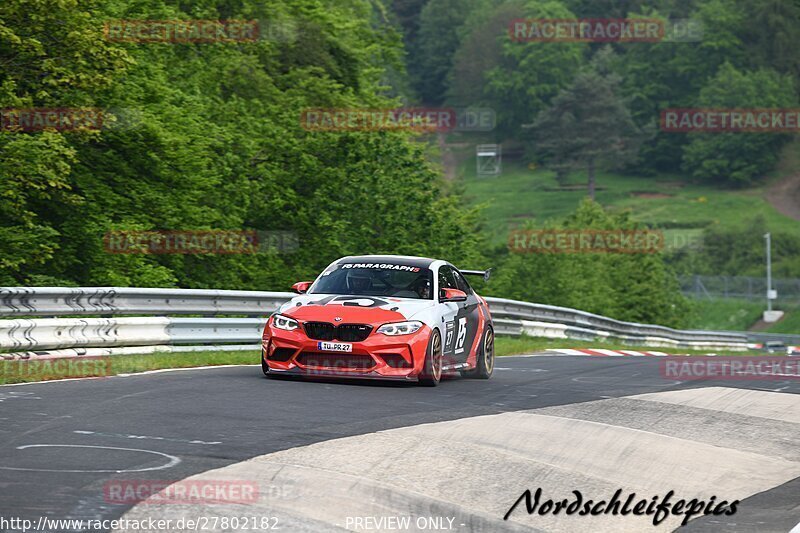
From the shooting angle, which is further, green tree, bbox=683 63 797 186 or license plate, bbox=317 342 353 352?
green tree, bbox=683 63 797 186

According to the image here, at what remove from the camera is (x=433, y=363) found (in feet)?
44.4

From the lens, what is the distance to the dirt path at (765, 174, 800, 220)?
13950cm

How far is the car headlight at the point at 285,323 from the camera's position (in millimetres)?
13203

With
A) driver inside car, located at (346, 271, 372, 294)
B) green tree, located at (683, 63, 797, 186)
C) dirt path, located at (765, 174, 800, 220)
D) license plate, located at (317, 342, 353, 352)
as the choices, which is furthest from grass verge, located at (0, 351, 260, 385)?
green tree, located at (683, 63, 797, 186)

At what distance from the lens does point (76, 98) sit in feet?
83.1

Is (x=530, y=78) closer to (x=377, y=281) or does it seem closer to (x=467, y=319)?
(x=467, y=319)

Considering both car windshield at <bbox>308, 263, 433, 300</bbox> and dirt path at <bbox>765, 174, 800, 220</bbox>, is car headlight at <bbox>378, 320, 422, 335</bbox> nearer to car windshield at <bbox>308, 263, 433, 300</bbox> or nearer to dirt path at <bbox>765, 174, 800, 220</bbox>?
car windshield at <bbox>308, 263, 433, 300</bbox>

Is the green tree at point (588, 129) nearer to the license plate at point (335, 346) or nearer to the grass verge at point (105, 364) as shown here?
the grass verge at point (105, 364)

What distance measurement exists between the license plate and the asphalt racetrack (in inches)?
19.4

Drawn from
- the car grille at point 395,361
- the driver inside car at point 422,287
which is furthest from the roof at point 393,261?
the car grille at point 395,361

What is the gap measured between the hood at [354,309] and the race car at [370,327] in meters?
0.01

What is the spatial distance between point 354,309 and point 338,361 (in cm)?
58

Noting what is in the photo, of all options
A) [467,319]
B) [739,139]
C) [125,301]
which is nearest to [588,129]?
[739,139]

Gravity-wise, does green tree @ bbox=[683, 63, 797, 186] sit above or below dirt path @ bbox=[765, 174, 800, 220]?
above
